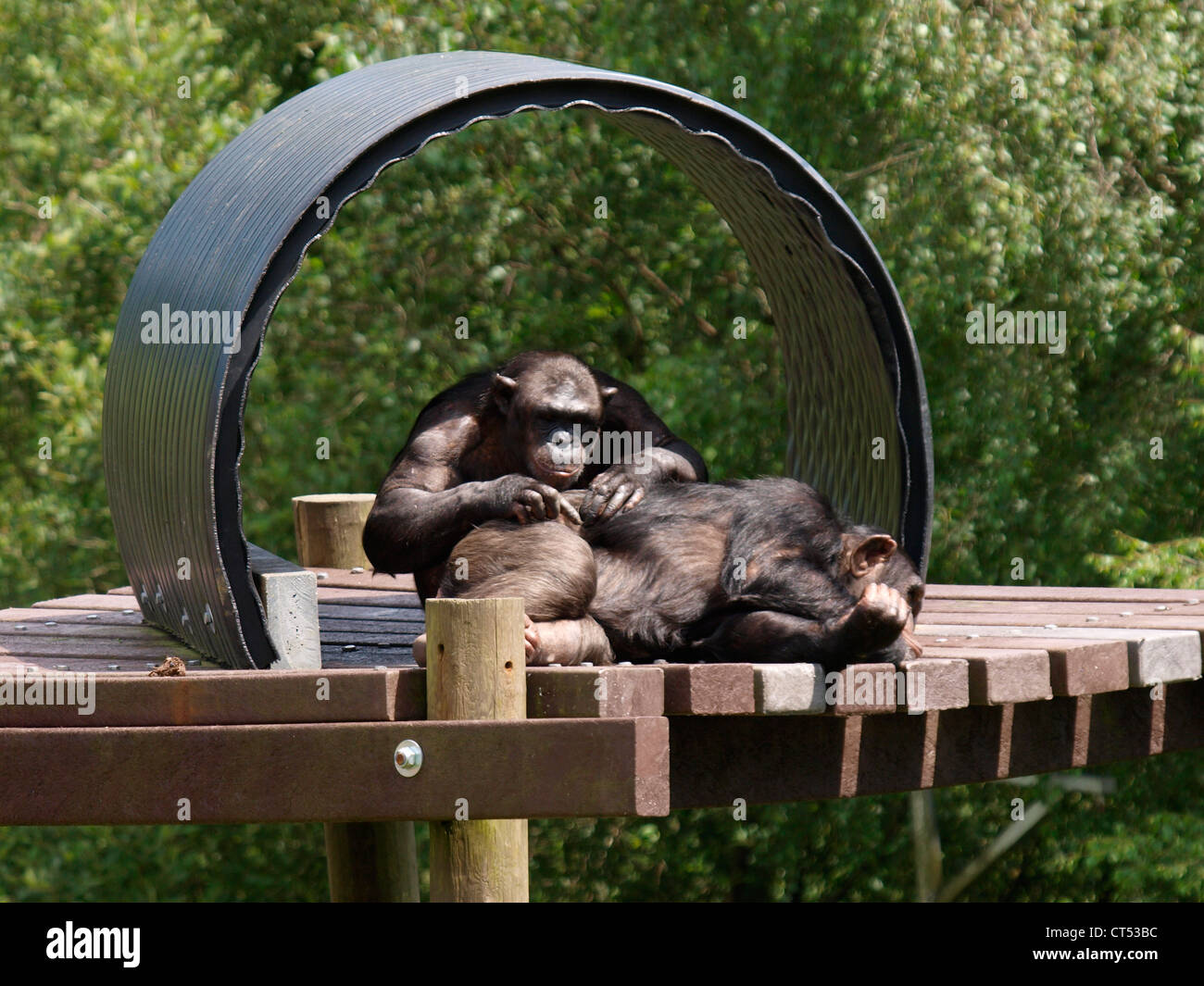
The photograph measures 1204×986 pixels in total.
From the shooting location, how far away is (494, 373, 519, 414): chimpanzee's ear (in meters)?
5.22

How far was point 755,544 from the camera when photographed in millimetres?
4625

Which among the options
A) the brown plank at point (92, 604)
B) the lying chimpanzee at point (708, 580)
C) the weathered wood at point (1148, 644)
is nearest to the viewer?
the lying chimpanzee at point (708, 580)

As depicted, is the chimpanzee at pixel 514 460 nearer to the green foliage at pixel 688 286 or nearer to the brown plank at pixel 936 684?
the brown plank at pixel 936 684

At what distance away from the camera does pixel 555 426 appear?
16.7ft

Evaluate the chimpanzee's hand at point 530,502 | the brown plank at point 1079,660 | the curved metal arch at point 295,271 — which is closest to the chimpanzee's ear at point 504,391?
the chimpanzee's hand at point 530,502

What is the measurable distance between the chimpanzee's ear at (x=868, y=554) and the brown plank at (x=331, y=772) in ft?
3.52

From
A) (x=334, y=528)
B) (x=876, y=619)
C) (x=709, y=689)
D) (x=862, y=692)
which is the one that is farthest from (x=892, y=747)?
(x=334, y=528)

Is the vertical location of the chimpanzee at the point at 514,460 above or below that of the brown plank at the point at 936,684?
above

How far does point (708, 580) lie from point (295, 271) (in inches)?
54.5

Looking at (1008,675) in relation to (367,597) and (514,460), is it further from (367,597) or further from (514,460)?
(367,597)

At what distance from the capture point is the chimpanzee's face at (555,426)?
5074 mm
